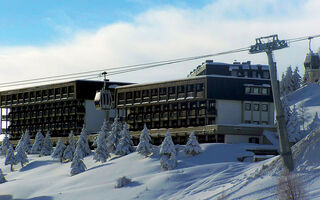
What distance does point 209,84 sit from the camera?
9475 cm

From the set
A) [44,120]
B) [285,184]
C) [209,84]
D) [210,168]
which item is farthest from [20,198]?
[44,120]

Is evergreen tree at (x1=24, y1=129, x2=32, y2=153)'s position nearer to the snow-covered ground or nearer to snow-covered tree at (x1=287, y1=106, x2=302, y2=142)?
the snow-covered ground

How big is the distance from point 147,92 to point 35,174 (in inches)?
1001

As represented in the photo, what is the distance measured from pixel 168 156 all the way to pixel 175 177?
28.6ft

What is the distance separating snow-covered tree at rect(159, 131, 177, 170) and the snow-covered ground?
4.11 feet

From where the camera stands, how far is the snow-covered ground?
2008 inches

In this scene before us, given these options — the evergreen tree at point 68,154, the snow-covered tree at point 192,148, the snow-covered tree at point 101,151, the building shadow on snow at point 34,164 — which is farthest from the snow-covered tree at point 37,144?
the snow-covered tree at point 192,148

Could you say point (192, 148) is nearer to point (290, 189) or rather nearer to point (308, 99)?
point (290, 189)

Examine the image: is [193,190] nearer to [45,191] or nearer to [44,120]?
[45,191]

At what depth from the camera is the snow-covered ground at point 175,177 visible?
51.0 m

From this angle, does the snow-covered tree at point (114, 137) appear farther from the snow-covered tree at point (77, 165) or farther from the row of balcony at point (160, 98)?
the row of balcony at point (160, 98)

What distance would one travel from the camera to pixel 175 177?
66438mm

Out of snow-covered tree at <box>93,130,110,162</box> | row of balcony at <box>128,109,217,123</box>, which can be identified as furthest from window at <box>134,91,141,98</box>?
snow-covered tree at <box>93,130,110,162</box>

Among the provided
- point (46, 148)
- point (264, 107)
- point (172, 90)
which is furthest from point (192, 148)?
point (46, 148)
